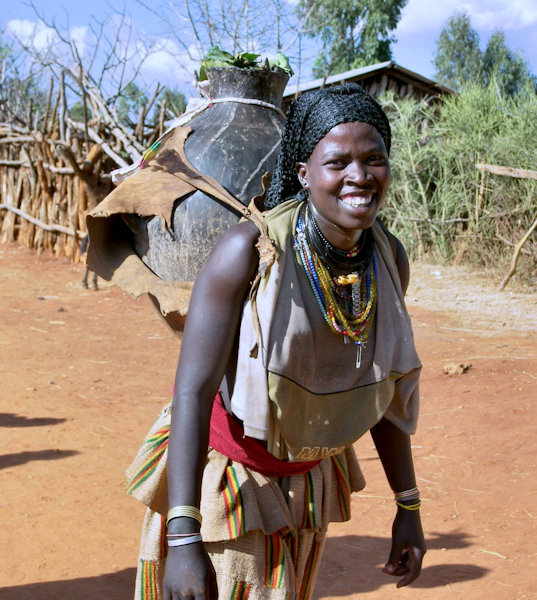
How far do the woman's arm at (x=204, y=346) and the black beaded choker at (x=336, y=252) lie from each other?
0.64 feet

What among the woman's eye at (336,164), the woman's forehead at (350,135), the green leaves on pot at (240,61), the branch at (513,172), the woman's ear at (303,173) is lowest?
the woman's ear at (303,173)

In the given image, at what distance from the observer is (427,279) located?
1143cm

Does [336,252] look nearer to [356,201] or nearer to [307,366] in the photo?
[356,201]

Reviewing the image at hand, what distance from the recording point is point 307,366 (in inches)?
66.8

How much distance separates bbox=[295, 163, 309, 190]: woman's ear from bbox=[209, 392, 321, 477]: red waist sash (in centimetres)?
55

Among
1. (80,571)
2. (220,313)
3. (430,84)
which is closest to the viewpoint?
(220,313)

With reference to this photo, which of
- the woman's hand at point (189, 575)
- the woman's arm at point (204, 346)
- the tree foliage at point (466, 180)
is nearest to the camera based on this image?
the woman's hand at point (189, 575)

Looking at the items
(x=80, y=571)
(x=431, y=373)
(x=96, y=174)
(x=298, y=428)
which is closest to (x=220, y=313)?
(x=298, y=428)

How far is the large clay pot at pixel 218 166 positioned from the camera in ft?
5.81

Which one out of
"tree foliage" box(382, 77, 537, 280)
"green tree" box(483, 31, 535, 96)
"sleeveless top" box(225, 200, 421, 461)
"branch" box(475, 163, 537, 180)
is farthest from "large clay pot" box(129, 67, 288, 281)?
"green tree" box(483, 31, 535, 96)

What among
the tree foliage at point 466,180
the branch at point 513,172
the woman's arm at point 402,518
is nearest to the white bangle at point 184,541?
the woman's arm at point 402,518

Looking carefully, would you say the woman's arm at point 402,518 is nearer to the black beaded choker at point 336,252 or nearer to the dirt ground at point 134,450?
the black beaded choker at point 336,252

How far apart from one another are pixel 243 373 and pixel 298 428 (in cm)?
20

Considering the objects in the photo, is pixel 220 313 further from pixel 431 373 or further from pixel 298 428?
pixel 431 373
